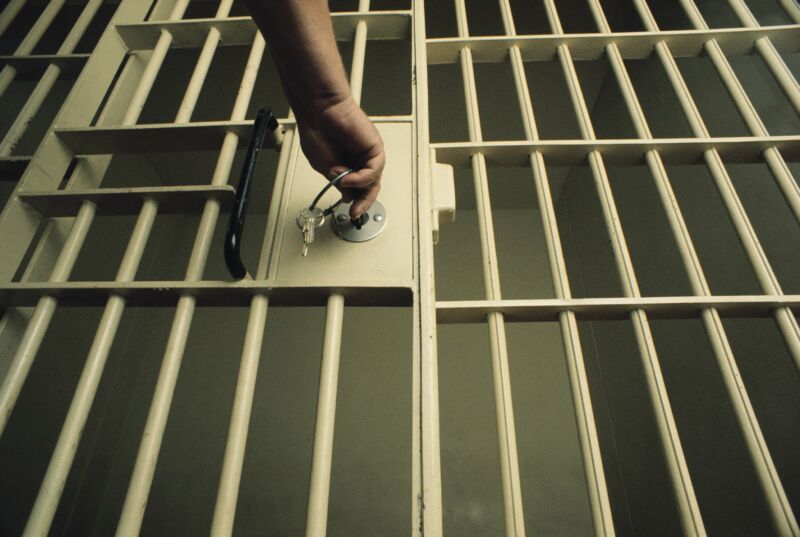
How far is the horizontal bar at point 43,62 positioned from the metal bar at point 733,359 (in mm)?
1507

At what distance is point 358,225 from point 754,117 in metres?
0.94

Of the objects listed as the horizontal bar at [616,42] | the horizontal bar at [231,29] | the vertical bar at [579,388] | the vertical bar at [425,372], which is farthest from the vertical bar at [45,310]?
the vertical bar at [579,388]

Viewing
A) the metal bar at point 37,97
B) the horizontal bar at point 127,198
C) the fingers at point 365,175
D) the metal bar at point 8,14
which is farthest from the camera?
the metal bar at point 8,14

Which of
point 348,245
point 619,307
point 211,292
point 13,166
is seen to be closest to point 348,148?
point 348,245

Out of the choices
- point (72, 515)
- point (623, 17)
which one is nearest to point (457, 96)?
point (623, 17)

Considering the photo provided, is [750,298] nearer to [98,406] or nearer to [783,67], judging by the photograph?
[783,67]

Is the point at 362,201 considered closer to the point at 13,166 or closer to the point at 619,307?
the point at 619,307

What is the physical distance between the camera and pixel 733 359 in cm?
72

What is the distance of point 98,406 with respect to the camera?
245 centimetres

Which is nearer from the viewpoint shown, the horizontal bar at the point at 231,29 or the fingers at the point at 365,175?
the fingers at the point at 365,175

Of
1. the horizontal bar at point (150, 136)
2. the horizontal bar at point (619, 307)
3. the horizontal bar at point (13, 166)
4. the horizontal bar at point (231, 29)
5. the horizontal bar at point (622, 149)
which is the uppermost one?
the horizontal bar at point (231, 29)

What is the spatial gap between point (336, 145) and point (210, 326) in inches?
107

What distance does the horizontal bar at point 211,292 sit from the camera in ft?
2.25

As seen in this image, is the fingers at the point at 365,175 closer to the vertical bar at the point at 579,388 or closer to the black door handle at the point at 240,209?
the black door handle at the point at 240,209
